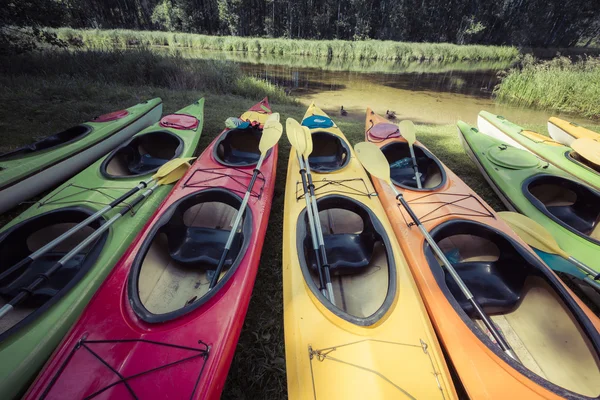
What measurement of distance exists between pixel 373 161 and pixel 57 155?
376 centimetres

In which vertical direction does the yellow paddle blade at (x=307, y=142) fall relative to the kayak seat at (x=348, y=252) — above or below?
above

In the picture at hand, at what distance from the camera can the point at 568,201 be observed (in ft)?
9.77

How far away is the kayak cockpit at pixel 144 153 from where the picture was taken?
122 inches

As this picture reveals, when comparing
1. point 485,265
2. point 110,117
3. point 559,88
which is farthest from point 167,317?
point 559,88

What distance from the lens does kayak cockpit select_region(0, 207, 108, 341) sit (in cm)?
173

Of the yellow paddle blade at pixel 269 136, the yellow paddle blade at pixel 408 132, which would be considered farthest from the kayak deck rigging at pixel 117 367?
the yellow paddle blade at pixel 408 132

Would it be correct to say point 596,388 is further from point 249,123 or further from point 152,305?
point 249,123

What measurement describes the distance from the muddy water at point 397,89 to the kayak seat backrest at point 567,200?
4450 mm

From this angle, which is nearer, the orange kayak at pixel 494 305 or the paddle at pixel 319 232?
the orange kayak at pixel 494 305

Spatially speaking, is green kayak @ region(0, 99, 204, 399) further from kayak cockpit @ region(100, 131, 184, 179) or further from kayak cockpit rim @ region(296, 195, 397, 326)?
kayak cockpit rim @ region(296, 195, 397, 326)

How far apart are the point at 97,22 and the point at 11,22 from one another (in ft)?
110

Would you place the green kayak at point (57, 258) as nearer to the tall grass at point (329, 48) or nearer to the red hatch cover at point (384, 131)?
the red hatch cover at point (384, 131)

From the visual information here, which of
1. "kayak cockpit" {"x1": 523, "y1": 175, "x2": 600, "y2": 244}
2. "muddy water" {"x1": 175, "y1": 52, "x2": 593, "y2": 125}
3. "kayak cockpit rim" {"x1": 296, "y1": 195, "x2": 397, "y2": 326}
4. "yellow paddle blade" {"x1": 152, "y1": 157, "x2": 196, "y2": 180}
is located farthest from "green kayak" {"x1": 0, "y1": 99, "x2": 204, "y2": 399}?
"muddy water" {"x1": 175, "y1": 52, "x2": 593, "y2": 125}

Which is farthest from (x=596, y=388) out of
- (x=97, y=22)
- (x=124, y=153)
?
(x=97, y=22)
